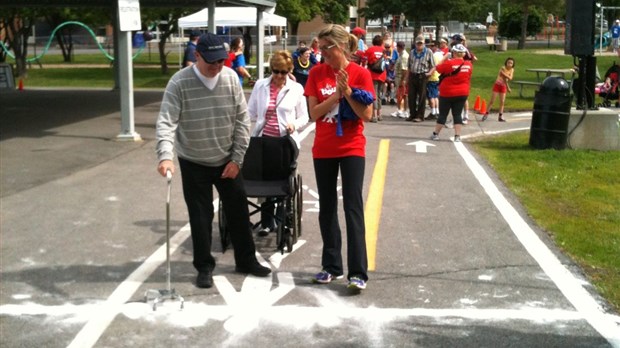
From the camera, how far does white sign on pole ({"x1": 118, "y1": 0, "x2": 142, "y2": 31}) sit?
15.3 meters

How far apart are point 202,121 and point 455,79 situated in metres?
9.57

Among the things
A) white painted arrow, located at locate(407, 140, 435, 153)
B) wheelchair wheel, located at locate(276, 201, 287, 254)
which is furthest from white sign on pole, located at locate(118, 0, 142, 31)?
wheelchair wheel, located at locate(276, 201, 287, 254)

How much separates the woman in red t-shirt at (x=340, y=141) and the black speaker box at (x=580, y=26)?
8605mm

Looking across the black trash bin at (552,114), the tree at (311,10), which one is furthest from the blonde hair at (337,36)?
the tree at (311,10)

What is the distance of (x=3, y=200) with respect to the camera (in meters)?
10.5

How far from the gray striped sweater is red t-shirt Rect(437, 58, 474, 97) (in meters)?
9.15

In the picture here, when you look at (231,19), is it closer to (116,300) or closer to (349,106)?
(349,106)

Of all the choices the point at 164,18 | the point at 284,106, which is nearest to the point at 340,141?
the point at 284,106

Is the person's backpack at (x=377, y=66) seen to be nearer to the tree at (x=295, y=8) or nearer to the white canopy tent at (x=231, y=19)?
the white canopy tent at (x=231, y=19)

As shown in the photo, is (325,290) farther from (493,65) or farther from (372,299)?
(493,65)

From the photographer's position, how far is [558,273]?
7.19m

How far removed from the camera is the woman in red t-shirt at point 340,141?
6527 mm

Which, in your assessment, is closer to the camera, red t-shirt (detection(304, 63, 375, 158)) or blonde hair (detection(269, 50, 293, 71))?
red t-shirt (detection(304, 63, 375, 158))

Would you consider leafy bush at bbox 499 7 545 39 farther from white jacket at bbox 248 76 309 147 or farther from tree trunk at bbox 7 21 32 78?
white jacket at bbox 248 76 309 147
